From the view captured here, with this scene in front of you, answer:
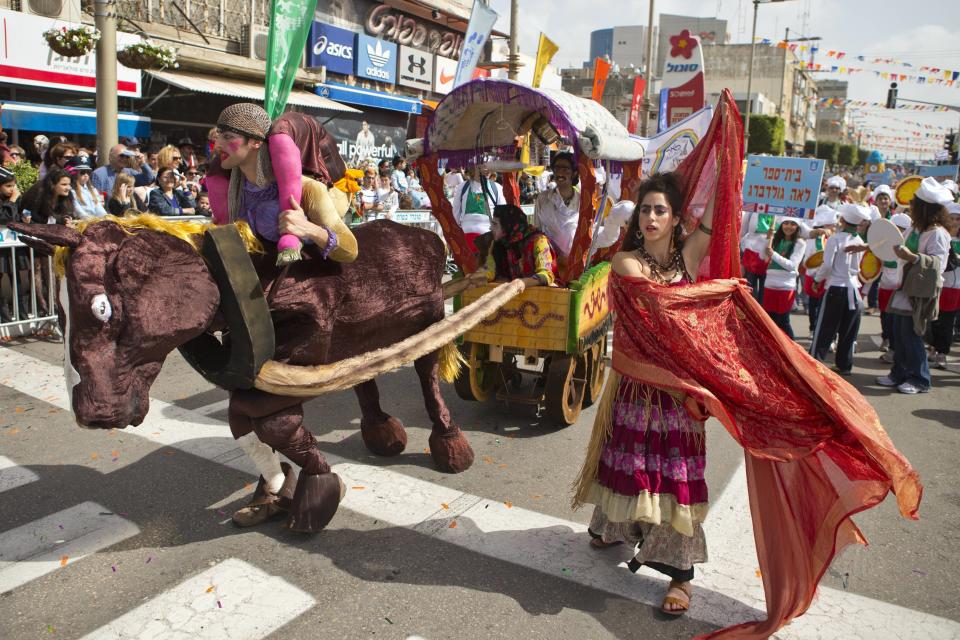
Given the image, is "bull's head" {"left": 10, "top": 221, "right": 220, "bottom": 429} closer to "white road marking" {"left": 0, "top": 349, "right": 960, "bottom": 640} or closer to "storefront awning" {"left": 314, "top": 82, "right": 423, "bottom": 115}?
"white road marking" {"left": 0, "top": 349, "right": 960, "bottom": 640}

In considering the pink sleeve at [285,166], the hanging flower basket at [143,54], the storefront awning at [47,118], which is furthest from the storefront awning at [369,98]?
the pink sleeve at [285,166]

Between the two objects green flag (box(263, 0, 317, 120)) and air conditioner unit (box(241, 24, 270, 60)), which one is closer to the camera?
green flag (box(263, 0, 317, 120))

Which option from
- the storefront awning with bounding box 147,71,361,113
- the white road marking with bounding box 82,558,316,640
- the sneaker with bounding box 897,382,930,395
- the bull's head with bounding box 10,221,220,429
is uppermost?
the storefront awning with bounding box 147,71,361,113

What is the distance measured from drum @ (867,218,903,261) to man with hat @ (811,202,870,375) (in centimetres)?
37

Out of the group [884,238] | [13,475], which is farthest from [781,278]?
[13,475]

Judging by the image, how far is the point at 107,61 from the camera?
8586 mm

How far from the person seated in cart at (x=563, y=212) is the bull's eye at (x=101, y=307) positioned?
142 inches

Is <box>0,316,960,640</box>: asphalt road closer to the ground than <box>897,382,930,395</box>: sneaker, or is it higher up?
closer to the ground

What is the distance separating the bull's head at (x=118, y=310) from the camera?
2.77 meters

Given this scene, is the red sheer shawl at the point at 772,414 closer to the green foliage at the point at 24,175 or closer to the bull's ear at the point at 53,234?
the bull's ear at the point at 53,234

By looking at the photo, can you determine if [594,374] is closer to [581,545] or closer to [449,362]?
[449,362]

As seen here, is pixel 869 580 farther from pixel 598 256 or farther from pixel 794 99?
pixel 794 99

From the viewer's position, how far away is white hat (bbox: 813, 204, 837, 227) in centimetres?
877

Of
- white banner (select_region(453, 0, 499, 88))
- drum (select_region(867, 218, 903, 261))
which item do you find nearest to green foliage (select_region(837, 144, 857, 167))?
white banner (select_region(453, 0, 499, 88))
